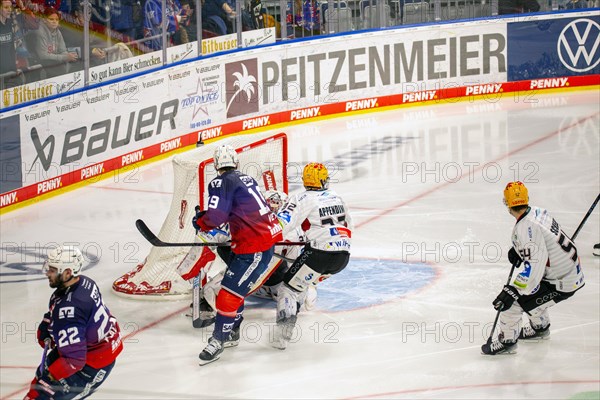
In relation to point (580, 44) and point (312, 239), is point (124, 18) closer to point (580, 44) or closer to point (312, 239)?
point (312, 239)

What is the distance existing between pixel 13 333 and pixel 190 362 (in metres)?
1.56

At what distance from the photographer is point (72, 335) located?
191 inches

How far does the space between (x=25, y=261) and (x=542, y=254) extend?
201 inches

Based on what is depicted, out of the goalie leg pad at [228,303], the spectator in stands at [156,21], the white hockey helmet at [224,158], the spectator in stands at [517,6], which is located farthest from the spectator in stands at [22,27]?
the spectator in stands at [517,6]

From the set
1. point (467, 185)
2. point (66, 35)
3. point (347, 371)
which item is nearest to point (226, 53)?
point (66, 35)

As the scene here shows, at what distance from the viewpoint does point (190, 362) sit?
23.1 feet

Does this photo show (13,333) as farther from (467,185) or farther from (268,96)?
(268,96)

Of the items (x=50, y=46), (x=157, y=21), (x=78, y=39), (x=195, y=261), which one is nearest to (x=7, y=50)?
(x=50, y=46)

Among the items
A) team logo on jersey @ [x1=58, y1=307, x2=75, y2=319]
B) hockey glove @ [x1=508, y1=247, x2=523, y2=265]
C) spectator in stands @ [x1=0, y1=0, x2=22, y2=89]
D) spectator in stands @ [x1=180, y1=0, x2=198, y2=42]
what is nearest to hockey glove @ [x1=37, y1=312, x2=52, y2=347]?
team logo on jersey @ [x1=58, y1=307, x2=75, y2=319]

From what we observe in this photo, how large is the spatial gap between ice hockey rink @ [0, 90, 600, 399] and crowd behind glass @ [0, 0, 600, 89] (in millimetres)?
1600

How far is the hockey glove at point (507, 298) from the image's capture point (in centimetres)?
674

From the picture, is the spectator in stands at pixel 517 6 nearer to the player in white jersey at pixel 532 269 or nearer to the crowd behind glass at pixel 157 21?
the crowd behind glass at pixel 157 21

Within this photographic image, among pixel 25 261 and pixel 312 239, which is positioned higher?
pixel 312 239

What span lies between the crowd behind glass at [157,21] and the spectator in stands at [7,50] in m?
0.01
